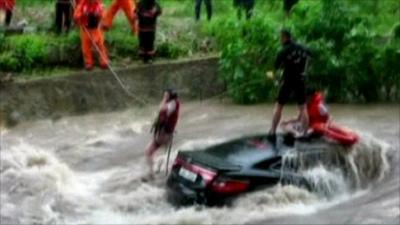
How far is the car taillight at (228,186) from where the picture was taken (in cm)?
1216

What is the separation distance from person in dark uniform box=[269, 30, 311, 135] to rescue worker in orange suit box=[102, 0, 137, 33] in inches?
242

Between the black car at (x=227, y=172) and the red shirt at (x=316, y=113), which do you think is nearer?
the black car at (x=227, y=172)

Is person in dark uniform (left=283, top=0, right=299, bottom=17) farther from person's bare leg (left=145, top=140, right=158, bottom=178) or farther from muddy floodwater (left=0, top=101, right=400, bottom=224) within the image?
person's bare leg (left=145, top=140, right=158, bottom=178)

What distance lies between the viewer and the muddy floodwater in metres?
12.5

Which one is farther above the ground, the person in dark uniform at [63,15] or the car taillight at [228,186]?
the person in dark uniform at [63,15]

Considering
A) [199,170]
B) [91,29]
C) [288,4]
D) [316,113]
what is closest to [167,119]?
[199,170]

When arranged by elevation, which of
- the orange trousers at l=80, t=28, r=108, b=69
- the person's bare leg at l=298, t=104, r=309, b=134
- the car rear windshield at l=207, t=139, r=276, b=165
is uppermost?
the person's bare leg at l=298, t=104, r=309, b=134

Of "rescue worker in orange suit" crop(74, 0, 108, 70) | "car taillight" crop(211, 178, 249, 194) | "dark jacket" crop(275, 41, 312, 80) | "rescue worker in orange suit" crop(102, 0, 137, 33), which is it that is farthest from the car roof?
"rescue worker in orange suit" crop(102, 0, 137, 33)

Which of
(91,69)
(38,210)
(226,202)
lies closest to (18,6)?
(91,69)

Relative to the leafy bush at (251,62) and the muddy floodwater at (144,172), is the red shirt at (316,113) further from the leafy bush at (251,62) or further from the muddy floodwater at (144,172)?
the leafy bush at (251,62)

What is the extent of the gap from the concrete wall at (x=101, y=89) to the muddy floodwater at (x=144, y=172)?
0.27 metres

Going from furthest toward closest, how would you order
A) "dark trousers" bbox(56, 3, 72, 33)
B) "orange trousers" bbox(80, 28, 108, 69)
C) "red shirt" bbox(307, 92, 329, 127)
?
"dark trousers" bbox(56, 3, 72, 33) → "orange trousers" bbox(80, 28, 108, 69) → "red shirt" bbox(307, 92, 329, 127)

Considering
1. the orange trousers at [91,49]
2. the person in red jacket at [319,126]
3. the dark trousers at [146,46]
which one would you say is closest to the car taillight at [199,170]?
the person in red jacket at [319,126]

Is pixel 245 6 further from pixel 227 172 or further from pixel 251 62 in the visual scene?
pixel 227 172
